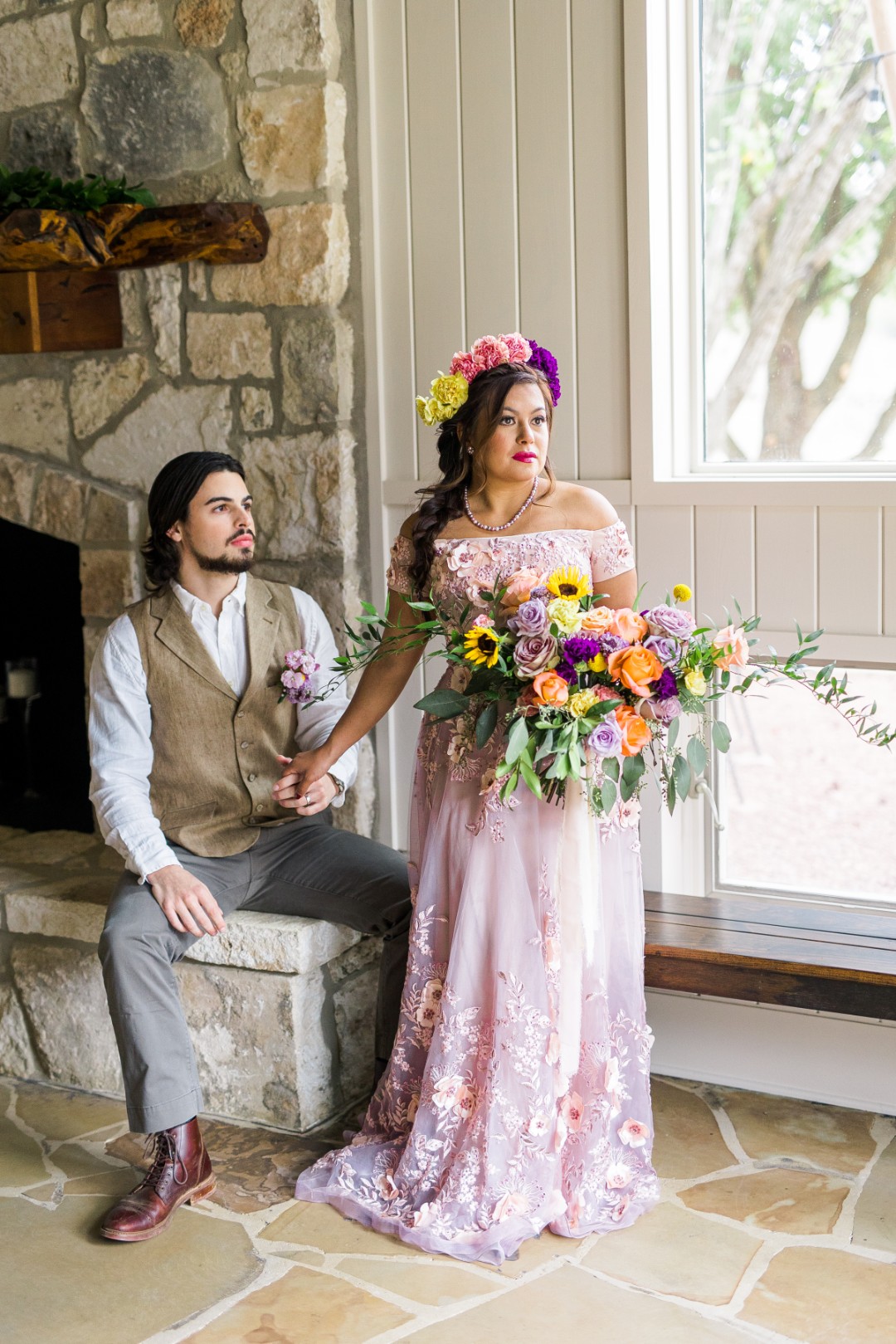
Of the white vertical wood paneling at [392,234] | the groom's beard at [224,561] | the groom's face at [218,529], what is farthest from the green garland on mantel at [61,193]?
the groom's beard at [224,561]

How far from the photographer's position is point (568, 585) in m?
2.44

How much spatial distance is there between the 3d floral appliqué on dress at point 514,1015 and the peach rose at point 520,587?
0.12m

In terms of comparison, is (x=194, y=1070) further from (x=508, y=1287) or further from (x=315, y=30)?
(x=315, y=30)


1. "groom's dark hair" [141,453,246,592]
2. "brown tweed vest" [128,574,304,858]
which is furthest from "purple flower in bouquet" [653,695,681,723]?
"groom's dark hair" [141,453,246,592]

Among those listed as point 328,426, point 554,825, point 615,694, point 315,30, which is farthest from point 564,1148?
point 315,30

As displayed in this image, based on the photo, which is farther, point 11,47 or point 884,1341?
point 11,47

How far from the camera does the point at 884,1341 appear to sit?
222 centimetres

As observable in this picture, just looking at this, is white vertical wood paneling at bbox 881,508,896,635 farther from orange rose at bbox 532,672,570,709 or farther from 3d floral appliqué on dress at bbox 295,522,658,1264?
orange rose at bbox 532,672,570,709

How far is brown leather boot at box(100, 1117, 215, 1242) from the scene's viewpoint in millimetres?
2609

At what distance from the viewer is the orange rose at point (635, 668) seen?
233cm

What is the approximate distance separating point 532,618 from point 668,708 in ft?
0.99

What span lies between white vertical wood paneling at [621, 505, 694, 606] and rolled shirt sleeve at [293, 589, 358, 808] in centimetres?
78

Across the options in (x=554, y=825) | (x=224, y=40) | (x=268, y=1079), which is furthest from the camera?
(x=224, y=40)

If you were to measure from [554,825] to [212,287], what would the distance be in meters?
1.76
